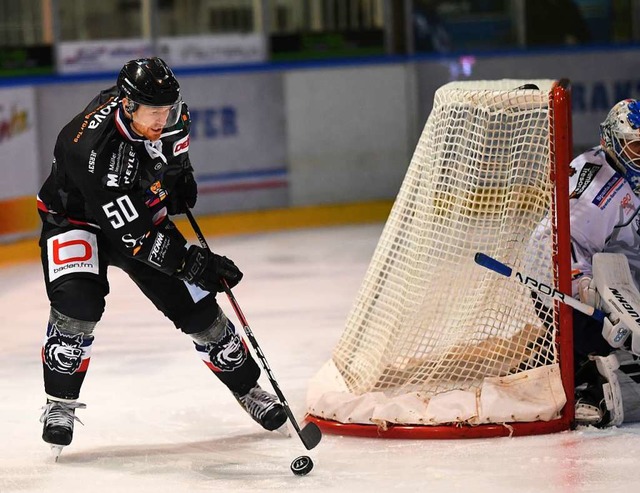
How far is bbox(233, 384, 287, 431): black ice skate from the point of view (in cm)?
359

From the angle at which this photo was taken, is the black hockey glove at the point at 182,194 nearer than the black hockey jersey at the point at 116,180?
No

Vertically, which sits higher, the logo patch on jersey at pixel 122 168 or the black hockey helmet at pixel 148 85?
the black hockey helmet at pixel 148 85

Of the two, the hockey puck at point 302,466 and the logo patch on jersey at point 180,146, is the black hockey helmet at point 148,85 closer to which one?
the logo patch on jersey at point 180,146

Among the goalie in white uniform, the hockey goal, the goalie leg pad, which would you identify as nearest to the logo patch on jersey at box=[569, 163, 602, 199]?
the goalie in white uniform

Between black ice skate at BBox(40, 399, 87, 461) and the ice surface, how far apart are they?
0.22ft

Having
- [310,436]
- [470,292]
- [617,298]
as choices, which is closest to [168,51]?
[470,292]

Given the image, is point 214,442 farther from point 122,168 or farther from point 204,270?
point 122,168

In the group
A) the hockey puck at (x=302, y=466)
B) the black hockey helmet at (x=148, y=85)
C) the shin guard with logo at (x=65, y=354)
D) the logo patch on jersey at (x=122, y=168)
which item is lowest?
the hockey puck at (x=302, y=466)

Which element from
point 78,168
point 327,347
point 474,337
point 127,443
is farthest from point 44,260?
point 327,347

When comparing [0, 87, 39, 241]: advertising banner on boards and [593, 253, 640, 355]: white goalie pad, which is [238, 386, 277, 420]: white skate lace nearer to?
[593, 253, 640, 355]: white goalie pad

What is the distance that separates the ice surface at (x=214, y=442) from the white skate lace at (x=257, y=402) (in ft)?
0.28

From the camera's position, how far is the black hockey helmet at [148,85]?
3.29 meters

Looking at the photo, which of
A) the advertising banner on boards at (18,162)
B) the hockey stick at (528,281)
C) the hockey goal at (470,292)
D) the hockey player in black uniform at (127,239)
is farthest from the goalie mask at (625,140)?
the advertising banner on boards at (18,162)

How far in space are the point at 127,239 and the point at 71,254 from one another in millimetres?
237
